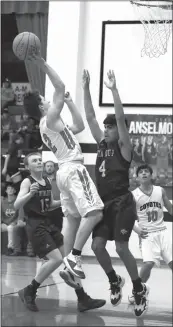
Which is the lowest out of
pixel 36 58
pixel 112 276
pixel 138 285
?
pixel 138 285

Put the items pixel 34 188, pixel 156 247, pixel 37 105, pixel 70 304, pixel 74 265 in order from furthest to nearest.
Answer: pixel 156 247 → pixel 70 304 → pixel 37 105 → pixel 34 188 → pixel 74 265

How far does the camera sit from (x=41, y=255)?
6102 mm

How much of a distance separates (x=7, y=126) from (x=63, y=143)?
693 cm

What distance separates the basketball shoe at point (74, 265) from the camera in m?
4.83

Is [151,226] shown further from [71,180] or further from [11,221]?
[11,221]

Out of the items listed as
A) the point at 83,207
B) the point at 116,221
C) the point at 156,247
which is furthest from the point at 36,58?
the point at 156,247

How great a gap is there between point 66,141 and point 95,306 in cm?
170

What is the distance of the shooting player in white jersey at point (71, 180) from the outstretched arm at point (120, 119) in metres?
0.35

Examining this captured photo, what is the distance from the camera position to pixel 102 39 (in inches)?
419

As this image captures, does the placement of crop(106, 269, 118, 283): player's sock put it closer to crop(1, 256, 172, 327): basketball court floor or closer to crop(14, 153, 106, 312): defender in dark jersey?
crop(14, 153, 106, 312): defender in dark jersey

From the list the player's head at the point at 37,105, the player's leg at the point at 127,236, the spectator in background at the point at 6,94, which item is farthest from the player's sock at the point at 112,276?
the spectator in background at the point at 6,94

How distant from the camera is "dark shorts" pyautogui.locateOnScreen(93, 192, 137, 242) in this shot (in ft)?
16.8

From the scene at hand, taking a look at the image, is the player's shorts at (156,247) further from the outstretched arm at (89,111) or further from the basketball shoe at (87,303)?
the outstretched arm at (89,111)

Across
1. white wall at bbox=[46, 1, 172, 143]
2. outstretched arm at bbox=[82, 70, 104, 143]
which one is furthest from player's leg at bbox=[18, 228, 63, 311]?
white wall at bbox=[46, 1, 172, 143]
